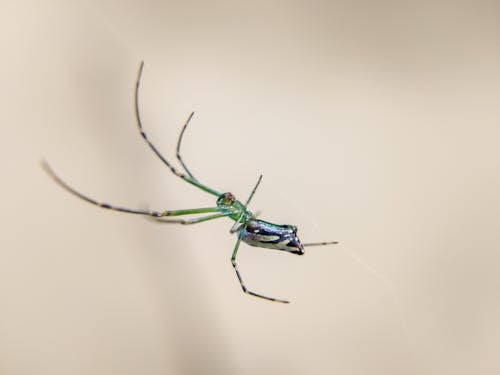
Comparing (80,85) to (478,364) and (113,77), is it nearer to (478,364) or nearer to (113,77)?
(113,77)

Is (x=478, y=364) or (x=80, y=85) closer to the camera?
(x=478, y=364)

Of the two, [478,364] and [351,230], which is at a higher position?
[351,230]

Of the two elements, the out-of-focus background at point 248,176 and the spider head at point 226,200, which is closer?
the spider head at point 226,200

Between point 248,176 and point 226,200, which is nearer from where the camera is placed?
point 226,200

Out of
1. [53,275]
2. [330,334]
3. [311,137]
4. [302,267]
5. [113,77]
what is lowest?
[330,334]

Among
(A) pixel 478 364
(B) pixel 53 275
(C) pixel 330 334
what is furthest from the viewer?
(B) pixel 53 275

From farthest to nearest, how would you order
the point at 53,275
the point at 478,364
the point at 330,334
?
the point at 53,275 < the point at 330,334 < the point at 478,364

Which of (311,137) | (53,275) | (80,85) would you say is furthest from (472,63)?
(53,275)

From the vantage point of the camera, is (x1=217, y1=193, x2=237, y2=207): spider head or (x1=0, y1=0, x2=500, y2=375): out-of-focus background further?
(x1=0, y1=0, x2=500, y2=375): out-of-focus background
